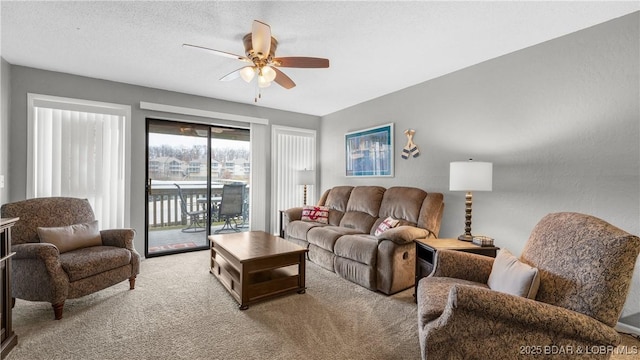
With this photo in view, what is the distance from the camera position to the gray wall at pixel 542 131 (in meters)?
2.06

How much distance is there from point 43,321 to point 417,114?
4.27m

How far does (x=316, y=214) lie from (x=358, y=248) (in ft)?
4.52

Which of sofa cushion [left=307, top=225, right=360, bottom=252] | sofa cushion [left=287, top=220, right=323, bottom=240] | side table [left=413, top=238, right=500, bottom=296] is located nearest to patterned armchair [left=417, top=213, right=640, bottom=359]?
side table [left=413, top=238, right=500, bottom=296]

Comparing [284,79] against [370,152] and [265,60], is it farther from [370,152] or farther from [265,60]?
[370,152]

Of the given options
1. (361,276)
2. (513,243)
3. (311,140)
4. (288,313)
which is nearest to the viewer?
(288,313)

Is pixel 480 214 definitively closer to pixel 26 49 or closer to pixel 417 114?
pixel 417 114

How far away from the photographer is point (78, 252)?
2.43 m

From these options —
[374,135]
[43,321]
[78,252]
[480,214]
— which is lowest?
[43,321]

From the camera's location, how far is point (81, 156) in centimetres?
341

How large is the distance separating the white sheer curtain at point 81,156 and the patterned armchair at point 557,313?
4.03 m

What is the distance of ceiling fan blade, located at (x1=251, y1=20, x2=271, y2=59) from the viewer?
1839 millimetres

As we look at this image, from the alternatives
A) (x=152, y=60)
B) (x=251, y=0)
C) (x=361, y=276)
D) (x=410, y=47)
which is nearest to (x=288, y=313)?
(x=361, y=276)

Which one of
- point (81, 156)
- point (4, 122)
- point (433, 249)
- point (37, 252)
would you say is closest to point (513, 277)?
point (433, 249)

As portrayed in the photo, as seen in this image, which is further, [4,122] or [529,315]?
[4,122]
